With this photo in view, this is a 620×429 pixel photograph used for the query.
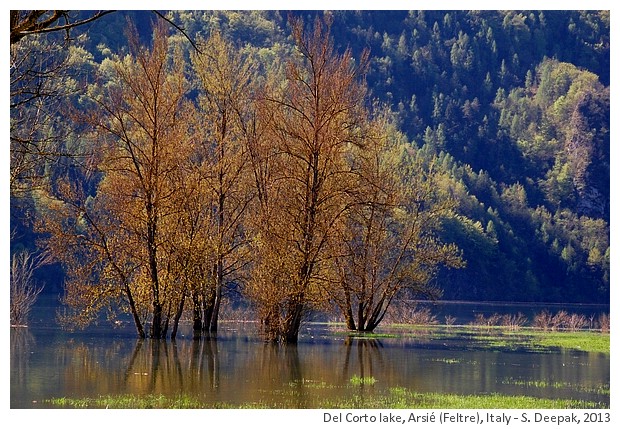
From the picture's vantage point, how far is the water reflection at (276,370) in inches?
643

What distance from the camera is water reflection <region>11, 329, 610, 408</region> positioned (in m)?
16.3

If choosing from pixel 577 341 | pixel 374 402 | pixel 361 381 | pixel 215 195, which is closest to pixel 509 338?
pixel 577 341

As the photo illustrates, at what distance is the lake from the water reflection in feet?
0.07

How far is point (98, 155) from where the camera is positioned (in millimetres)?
28031

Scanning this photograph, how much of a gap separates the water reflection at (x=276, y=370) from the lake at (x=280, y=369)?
2 centimetres

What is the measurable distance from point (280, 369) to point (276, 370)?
0.29m

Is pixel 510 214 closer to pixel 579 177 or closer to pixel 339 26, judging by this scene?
pixel 579 177

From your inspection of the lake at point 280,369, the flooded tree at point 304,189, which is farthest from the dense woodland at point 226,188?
the lake at point 280,369

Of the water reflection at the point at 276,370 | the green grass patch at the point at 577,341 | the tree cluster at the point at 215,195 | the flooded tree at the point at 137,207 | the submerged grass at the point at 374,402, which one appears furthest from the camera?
the green grass patch at the point at 577,341

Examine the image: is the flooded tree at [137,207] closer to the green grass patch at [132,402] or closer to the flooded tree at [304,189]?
the flooded tree at [304,189]

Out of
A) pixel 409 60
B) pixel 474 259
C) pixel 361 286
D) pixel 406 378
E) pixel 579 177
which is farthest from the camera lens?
pixel 409 60

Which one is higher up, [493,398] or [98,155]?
[98,155]
